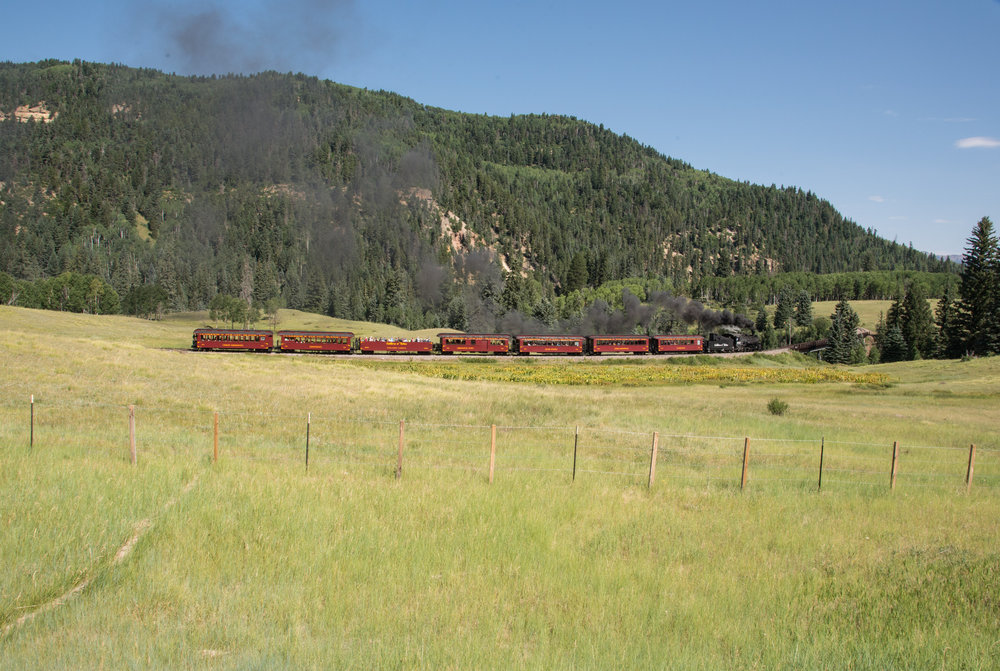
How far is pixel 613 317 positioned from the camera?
137m

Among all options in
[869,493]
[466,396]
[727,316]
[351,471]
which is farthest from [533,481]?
[727,316]

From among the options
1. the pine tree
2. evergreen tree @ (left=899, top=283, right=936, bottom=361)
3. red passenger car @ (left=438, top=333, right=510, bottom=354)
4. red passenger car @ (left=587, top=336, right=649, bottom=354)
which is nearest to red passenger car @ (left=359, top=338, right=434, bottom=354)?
red passenger car @ (left=438, top=333, right=510, bottom=354)

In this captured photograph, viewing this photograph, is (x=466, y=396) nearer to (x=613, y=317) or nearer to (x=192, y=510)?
(x=192, y=510)

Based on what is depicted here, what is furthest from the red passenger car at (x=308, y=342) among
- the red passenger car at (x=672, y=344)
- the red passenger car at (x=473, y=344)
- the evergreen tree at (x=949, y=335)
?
the evergreen tree at (x=949, y=335)

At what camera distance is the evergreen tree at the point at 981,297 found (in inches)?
3597

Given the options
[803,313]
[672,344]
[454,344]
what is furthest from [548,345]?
[803,313]

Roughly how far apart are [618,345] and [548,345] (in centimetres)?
1032

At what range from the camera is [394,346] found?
3435 inches

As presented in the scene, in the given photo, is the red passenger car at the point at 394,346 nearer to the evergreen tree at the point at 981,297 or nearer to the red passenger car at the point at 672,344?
the red passenger car at the point at 672,344

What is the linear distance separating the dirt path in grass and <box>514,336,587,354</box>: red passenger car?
77125 millimetres

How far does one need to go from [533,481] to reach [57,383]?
25402 mm

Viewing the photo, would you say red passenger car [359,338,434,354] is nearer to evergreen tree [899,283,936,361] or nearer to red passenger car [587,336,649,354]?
red passenger car [587,336,649,354]

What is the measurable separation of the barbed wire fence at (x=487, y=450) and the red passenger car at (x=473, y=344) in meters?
60.0

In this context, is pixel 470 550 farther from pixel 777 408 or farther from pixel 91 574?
pixel 777 408
